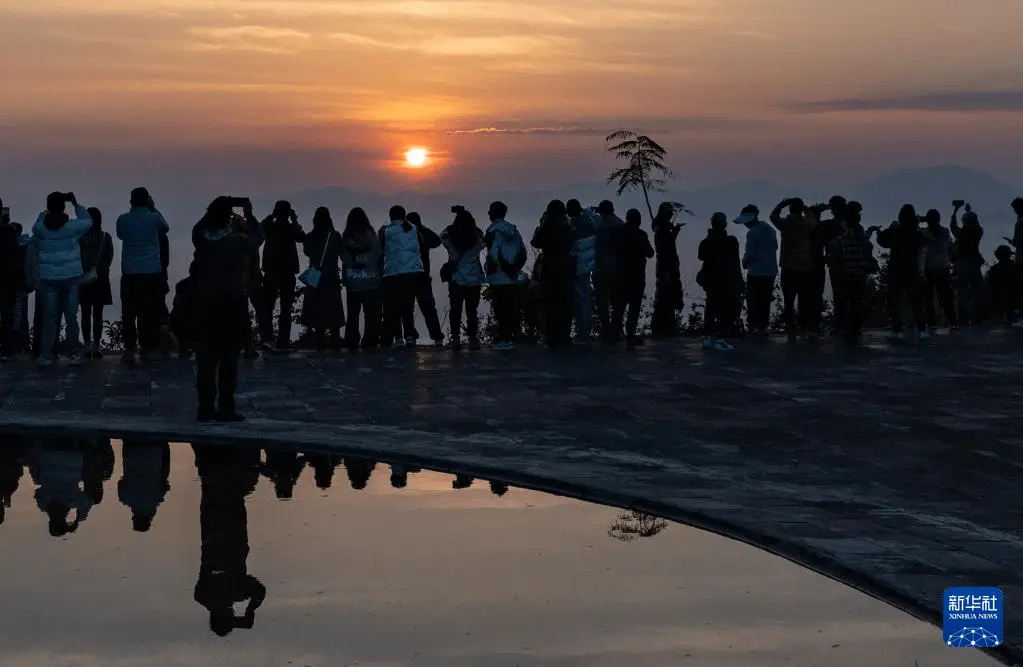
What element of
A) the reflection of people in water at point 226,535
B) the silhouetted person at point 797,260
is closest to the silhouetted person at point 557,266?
the silhouetted person at point 797,260

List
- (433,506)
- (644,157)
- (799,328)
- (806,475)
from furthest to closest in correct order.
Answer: (644,157)
(799,328)
(806,475)
(433,506)

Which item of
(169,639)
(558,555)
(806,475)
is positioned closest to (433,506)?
(558,555)

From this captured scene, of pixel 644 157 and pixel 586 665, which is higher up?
pixel 644 157

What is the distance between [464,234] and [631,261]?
6.63 ft

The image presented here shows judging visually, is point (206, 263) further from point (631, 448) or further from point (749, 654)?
point (749, 654)

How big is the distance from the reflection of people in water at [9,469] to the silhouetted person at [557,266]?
8.44 meters

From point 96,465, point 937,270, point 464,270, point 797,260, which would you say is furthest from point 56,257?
point 937,270

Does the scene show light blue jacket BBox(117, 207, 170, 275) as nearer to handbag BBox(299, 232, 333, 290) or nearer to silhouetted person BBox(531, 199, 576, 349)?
handbag BBox(299, 232, 333, 290)

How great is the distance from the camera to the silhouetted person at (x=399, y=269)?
73.3ft

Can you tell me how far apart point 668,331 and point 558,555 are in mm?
15485

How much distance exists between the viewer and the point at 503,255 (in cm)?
2217

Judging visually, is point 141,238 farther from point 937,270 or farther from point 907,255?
point 937,270

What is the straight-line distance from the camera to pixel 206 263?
15.2 m

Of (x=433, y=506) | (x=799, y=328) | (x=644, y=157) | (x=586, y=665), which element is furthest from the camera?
(x=644, y=157)
